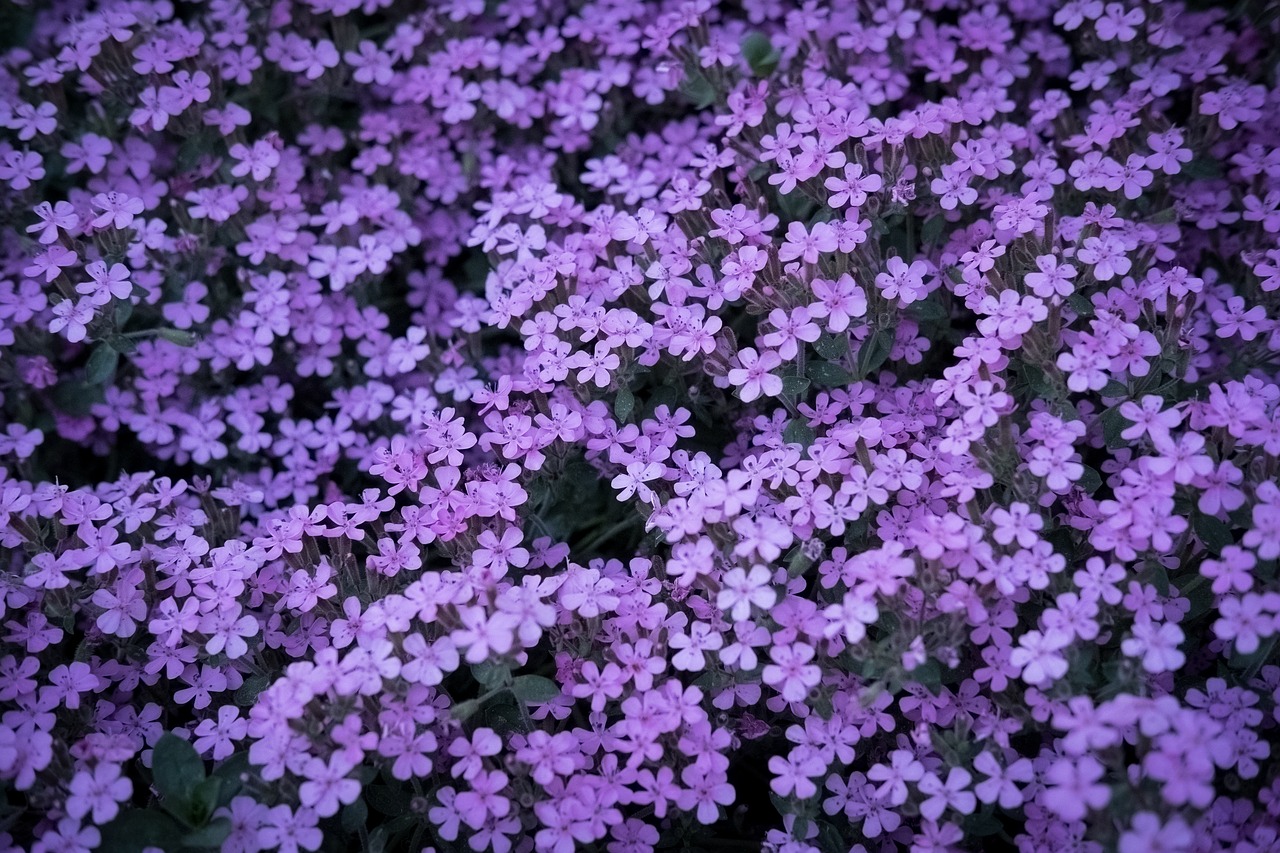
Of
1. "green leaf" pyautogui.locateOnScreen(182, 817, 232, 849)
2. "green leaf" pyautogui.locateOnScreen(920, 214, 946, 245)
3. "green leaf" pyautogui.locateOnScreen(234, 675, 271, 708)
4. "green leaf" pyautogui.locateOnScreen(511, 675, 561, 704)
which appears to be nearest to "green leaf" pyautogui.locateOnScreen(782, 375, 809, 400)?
"green leaf" pyautogui.locateOnScreen(920, 214, 946, 245)

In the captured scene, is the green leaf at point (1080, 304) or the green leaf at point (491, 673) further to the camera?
the green leaf at point (1080, 304)

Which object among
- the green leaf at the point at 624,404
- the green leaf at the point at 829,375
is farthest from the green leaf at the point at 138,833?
the green leaf at the point at 829,375

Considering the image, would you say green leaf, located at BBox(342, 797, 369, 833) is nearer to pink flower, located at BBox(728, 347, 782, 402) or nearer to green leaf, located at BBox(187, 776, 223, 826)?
green leaf, located at BBox(187, 776, 223, 826)

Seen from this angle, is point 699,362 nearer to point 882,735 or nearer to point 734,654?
point 734,654

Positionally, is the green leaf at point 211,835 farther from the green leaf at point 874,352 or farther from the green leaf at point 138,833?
the green leaf at point 874,352

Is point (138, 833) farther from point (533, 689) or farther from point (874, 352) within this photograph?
point (874, 352)

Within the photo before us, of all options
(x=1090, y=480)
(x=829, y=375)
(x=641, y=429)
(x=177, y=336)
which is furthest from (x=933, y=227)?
(x=177, y=336)
